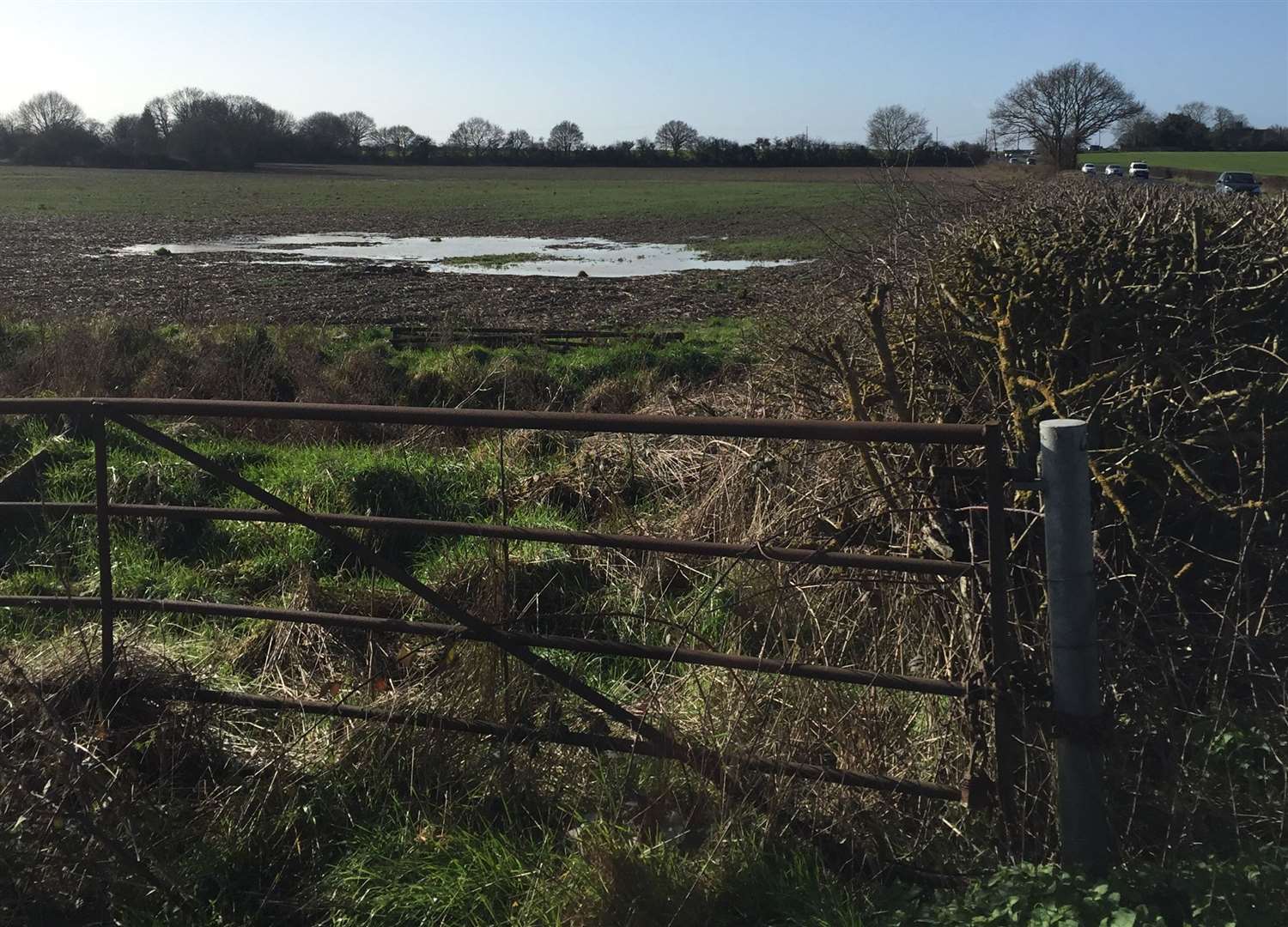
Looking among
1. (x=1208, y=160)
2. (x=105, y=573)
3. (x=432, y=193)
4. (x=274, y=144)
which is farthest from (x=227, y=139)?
(x=105, y=573)

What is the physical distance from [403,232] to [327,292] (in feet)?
73.9

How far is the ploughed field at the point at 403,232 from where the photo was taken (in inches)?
776

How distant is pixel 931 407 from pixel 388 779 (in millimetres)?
2719

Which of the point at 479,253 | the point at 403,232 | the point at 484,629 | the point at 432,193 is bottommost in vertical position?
the point at 484,629

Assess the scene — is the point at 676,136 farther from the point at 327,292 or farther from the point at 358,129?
the point at 327,292

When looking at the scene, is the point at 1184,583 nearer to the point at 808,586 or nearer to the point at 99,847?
the point at 808,586

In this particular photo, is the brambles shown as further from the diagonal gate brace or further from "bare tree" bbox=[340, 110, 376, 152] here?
"bare tree" bbox=[340, 110, 376, 152]

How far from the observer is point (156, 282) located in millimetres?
24797

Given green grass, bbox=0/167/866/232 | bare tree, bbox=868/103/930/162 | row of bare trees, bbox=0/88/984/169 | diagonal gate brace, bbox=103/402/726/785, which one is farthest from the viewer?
row of bare trees, bbox=0/88/984/169

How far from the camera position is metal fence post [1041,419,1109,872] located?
280cm

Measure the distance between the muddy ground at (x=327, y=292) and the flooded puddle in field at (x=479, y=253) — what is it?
141 centimetres

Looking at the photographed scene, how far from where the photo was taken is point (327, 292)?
918 inches

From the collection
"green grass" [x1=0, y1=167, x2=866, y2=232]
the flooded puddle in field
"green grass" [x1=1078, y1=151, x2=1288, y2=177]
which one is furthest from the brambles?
"green grass" [x1=1078, y1=151, x2=1288, y2=177]

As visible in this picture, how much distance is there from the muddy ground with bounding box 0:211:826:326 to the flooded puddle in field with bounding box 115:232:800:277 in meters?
1.41
